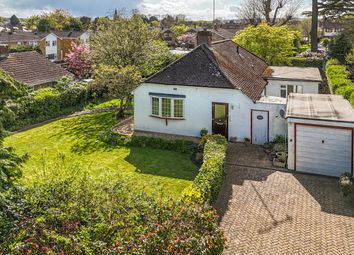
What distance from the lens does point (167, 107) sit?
2511cm

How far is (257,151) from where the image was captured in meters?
22.2

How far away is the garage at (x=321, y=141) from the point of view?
18.3 m

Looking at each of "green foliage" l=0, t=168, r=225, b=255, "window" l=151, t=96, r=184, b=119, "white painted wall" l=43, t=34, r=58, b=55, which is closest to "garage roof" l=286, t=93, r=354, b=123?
"window" l=151, t=96, r=184, b=119

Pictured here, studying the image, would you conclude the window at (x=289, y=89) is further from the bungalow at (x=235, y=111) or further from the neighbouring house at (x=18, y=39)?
the neighbouring house at (x=18, y=39)

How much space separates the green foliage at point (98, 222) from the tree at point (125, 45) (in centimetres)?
2323

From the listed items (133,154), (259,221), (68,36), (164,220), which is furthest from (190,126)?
(68,36)

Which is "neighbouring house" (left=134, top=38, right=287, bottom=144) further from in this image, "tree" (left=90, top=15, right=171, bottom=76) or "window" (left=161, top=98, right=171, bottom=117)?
"tree" (left=90, top=15, right=171, bottom=76)

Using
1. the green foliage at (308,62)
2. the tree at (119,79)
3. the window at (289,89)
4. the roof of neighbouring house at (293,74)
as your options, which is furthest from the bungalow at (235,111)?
the green foliage at (308,62)

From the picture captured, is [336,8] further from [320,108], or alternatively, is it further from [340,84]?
A: [320,108]

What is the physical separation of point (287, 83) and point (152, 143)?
14.6 metres

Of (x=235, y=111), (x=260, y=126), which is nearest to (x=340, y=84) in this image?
(x=260, y=126)

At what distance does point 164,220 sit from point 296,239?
5.68 meters

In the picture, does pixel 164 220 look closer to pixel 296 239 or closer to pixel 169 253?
pixel 169 253

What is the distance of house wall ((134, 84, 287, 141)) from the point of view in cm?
2291
